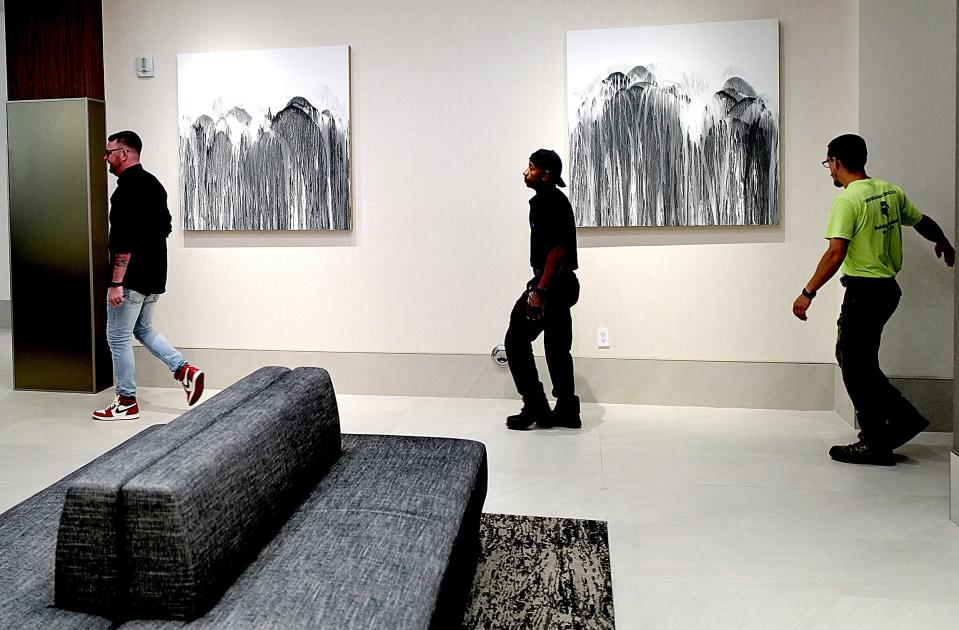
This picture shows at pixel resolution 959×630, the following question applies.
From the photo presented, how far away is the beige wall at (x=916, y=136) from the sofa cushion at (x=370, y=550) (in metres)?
3.25

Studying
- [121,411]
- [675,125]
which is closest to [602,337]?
[675,125]

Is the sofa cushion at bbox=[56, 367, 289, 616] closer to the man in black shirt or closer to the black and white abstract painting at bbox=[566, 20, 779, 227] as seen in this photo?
the man in black shirt

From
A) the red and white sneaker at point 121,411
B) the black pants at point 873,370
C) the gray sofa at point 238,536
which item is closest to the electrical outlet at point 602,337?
the black pants at point 873,370

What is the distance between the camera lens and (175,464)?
154 centimetres

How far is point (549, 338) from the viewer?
15.1ft

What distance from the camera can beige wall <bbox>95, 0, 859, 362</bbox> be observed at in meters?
5.01

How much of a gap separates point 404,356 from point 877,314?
3.01 metres

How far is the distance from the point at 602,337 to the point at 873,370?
178cm

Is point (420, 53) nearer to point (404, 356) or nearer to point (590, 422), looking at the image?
point (404, 356)

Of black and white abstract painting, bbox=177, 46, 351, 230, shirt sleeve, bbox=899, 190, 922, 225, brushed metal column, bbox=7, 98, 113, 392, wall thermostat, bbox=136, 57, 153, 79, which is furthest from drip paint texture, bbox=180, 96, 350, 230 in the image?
shirt sleeve, bbox=899, 190, 922, 225

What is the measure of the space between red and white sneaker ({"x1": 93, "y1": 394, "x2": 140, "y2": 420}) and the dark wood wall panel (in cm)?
231

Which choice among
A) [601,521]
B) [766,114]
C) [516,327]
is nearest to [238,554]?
[601,521]

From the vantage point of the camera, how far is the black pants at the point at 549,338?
14.8ft

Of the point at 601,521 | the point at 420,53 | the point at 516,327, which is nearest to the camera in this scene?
the point at 601,521
